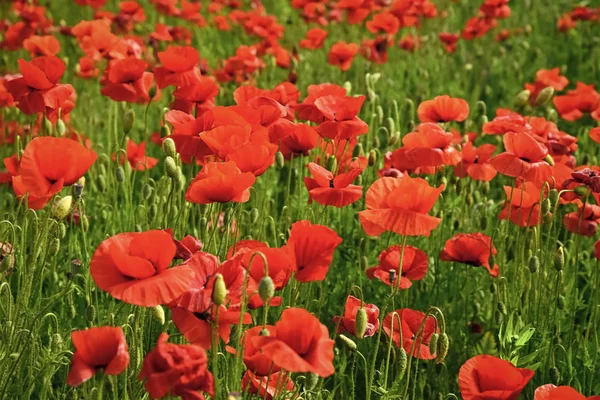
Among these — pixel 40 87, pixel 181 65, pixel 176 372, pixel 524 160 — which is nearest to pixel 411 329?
pixel 524 160

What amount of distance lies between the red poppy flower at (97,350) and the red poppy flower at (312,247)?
0.42 metres

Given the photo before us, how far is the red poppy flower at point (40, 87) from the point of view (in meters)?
2.46

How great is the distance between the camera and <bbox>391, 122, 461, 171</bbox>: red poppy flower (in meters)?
2.38

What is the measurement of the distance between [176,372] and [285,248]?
0.45 m

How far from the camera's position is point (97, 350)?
1389 mm

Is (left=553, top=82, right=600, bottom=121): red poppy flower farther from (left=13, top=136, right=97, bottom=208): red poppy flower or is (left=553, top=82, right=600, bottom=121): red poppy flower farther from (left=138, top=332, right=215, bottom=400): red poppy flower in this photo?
(left=138, top=332, right=215, bottom=400): red poppy flower

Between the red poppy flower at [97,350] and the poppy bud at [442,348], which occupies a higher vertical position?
the red poppy flower at [97,350]

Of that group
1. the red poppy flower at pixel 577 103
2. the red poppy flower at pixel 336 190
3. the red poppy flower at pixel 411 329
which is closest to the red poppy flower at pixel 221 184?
the red poppy flower at pixel 336 190

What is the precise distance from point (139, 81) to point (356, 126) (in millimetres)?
845

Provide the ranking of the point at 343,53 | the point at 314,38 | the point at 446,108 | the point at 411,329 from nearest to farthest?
the point at 411,329 → the point at 446,108 → the point at 343,53 → the point at 314,38

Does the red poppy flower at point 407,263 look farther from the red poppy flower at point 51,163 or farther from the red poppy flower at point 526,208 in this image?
the red poppy flower at point 51,163

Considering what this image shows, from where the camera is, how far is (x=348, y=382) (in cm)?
245

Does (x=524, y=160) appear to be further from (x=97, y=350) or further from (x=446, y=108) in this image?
(x=97, y=350)

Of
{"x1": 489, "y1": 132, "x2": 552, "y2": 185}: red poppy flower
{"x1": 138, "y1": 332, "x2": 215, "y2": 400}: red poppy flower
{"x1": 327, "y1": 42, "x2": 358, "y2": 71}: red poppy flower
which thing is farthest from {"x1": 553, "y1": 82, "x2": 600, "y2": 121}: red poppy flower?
{"x1": 138, "y1": 332, "x2": 215, "y2": 400}: red poppy flower
